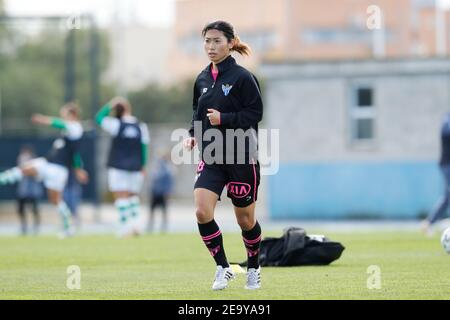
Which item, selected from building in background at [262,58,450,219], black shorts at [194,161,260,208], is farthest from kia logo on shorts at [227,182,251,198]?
building in background at [262,58,450,219]

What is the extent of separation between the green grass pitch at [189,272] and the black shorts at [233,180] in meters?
0.87

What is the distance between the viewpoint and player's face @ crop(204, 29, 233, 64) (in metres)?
10.6

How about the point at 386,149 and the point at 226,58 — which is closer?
the point at 226,58

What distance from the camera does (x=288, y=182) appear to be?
34656 mm

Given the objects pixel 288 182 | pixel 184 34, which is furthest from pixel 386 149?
pixel 184 34

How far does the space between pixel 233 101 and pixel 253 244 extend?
1.37 meters

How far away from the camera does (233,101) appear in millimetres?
10602

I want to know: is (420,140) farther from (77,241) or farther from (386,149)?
(77,241)

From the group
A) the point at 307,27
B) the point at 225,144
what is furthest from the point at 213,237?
the point at 307,27

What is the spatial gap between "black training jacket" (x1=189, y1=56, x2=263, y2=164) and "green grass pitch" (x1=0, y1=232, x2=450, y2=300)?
4.74 ft

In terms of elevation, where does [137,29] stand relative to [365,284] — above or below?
above

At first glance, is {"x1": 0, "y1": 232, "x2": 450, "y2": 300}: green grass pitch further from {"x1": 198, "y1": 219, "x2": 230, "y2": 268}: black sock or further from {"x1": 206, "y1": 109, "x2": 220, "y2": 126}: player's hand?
{"x1": 206, "y1": 109, "x2": 220, "y2": 126}: player's hand

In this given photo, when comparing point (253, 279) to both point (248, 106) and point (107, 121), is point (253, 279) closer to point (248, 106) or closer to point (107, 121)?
point (248, 106)
